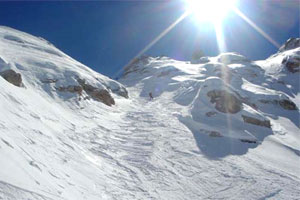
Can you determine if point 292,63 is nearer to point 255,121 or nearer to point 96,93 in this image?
point 255,121

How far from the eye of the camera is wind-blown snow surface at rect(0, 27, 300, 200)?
9820 mm

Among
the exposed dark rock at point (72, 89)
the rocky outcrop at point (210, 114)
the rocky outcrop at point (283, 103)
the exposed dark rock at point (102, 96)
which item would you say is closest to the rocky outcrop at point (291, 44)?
the rocky outcrop at point (283, 103)

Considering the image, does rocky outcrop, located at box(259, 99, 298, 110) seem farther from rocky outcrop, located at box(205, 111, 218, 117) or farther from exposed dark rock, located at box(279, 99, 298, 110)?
rocky outcrop, located at box(205, 111, 218, 117)

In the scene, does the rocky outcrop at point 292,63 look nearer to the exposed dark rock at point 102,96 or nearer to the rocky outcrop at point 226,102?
the rocky outcrop at point 226,102

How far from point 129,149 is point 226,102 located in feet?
49.1

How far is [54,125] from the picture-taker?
16703 mm

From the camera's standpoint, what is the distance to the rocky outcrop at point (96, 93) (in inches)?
1173

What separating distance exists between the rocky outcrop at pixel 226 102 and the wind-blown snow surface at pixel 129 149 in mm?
604

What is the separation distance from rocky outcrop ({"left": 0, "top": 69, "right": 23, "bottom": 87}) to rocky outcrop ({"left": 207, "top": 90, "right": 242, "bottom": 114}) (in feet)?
56.6

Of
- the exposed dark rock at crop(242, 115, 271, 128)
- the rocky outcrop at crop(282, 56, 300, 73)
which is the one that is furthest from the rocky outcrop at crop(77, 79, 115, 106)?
the rocky outcrop at crop(282, 56, 300, 73)

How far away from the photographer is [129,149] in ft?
55.3

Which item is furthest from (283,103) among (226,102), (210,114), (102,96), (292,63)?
(292,63)

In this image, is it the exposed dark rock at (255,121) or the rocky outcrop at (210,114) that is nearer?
the exposed dark rock at (255,121)

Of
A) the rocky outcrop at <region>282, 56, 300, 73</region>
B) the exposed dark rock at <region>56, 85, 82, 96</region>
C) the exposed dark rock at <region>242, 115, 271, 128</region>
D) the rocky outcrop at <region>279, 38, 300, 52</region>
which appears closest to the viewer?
the exposed dark rock at <region>56, 85, 82, 96</region>
